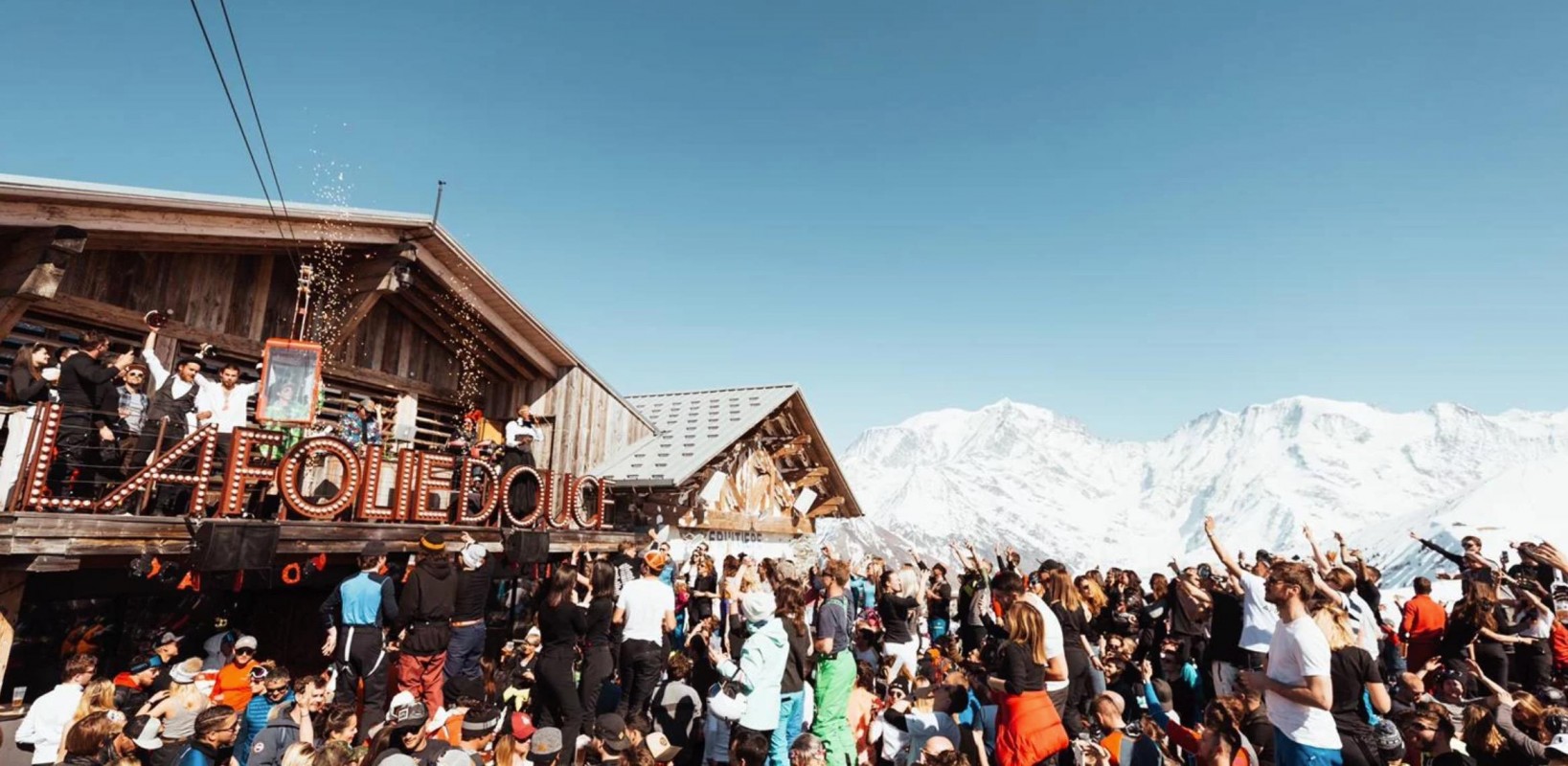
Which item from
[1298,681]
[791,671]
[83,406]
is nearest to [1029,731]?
[1298,681]

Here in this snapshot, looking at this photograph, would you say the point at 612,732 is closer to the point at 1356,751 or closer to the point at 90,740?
the point at 90,740

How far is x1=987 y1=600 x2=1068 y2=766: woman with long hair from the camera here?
16.9 ft

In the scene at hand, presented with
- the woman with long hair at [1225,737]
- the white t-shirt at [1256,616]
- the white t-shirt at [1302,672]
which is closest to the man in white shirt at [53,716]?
the woman with long hair at [1225,737]

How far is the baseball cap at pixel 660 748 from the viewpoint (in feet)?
21.9

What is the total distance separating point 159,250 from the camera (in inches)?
400

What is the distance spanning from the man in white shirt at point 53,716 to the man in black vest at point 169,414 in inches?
105

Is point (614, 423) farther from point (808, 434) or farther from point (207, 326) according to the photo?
point (207, 326)

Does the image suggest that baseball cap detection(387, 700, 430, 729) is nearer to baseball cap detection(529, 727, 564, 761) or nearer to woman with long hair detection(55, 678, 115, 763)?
baseball cap detection(529, 727, 564, 761)

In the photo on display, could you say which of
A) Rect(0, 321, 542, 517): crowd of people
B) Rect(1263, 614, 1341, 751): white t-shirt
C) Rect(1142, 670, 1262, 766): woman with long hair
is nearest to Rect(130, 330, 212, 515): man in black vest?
Rect(0, 321, 542, 517): crowd of people

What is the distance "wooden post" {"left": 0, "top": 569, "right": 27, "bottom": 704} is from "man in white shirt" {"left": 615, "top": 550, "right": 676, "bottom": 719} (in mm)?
5590

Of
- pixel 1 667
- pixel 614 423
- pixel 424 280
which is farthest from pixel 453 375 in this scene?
pixel 1 667

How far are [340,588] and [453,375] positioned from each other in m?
7.71

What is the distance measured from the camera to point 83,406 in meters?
7.66

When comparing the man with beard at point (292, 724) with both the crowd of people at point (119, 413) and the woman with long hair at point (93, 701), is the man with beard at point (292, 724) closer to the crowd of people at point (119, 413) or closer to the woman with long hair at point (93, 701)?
the woman with long hair at point (93, 701)
